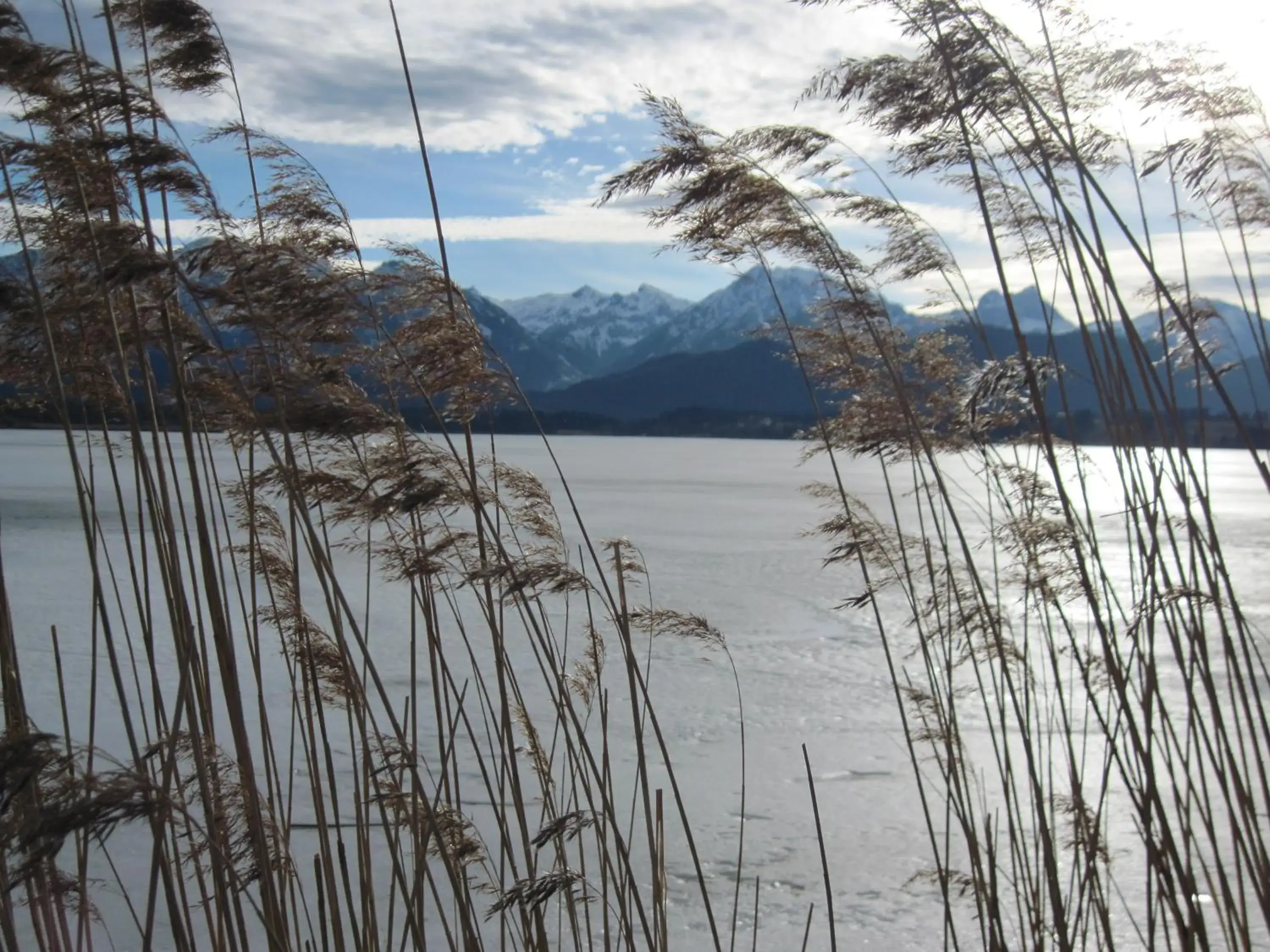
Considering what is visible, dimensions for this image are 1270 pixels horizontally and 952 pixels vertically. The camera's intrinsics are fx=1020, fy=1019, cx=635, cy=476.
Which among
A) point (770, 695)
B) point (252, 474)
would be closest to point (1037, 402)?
point (252, 474)

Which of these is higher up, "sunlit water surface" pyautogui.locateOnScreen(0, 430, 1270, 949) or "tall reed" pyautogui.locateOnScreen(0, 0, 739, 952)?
"tall reed" pyautogui.locateOnScreen(0, 0, 739, 952)

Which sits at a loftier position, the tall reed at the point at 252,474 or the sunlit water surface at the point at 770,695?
the tall reed at the point at 252,474

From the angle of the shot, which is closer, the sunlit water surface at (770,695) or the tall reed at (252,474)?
the tall reed at (252,474)

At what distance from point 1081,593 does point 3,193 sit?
2544 mm

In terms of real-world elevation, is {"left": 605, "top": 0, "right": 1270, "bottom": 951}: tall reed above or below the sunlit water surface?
above

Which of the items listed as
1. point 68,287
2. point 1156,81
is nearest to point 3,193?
point 68,287

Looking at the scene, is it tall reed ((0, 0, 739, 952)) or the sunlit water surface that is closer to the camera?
tall reed ((0, 0, 739, 952))

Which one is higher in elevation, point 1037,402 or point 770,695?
point 1037,402

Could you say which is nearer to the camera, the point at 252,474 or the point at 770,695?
the point at 252,474

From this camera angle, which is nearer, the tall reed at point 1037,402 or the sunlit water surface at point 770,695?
the tall reed at point 1037,402

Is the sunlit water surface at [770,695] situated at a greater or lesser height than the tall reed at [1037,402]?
lesser

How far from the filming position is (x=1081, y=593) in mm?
2428

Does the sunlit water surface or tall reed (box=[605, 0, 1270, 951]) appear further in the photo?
the sunlit water surface

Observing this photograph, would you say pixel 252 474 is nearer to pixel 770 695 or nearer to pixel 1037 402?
pixel 1037 402
